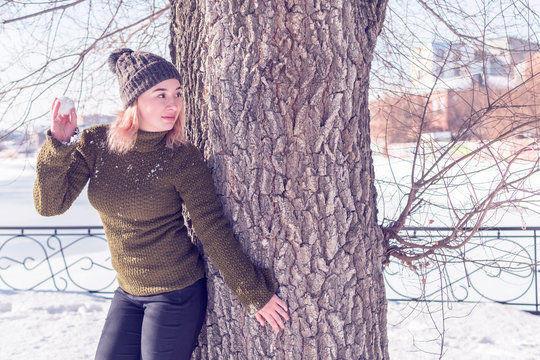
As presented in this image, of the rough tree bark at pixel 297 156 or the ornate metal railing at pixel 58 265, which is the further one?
the ornate metal railing at pixel 58 265

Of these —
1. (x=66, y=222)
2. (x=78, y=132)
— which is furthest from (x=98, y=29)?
(x=66, y=222)

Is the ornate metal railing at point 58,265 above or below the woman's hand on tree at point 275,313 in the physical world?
below

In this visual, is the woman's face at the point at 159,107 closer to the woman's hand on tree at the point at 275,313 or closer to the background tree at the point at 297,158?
the background tree at the point at 297,158

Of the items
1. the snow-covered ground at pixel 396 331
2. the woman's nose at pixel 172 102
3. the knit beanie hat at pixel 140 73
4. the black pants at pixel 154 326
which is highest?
the knit beanie hat at pixel 140 73

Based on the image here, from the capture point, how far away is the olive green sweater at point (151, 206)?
5.91ft

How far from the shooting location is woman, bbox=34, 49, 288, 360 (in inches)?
71.4

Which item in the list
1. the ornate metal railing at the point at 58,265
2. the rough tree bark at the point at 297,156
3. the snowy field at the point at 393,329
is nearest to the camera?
the rough tree bark at the point at 297,156

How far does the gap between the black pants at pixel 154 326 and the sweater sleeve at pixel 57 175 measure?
1.58 feet

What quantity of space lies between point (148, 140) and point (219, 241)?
53cm

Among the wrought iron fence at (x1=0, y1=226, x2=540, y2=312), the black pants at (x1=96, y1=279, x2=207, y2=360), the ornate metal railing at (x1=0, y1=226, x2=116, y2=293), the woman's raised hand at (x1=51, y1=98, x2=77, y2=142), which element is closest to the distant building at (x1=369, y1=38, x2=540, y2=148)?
the black pants at (x1=96, y1=279, x2=207, y2=360)

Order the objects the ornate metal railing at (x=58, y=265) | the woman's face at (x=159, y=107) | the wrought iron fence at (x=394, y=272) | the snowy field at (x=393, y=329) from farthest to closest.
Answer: the ornate metal railing at (x=58, y=265), the wrought iron fence at (x=394, y=272), the snowy field at (x=393, y=329), the woman's face at (x=159, y=107)

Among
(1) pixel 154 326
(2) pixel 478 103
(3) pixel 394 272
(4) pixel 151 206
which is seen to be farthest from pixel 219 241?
(3) pixel 394 272

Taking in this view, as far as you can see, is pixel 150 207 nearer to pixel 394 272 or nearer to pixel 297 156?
pixel 297 156

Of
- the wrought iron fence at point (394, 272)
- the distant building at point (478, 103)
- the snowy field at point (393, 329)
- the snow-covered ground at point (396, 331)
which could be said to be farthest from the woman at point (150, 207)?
the wrought iron fence at point (394, 272)
